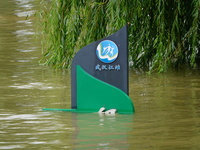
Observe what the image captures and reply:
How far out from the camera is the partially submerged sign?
9.45 meters

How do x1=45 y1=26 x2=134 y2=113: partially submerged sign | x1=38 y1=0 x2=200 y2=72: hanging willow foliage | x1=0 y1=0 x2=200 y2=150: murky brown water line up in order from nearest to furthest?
x1=0 y1=0 x2=200 y2=150: murky brown water → x1=45 y1=26 x2=134 y2=113: partially submerged sign → x1=38 y1=0 x2=200 y2=72: hanging willow foliage

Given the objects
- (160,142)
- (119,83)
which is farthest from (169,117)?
(160,142)

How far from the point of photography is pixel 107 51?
9539 millimetres

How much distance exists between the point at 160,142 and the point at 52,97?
3.44 meters

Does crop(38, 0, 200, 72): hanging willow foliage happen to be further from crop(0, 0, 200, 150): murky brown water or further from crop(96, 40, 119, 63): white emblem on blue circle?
crop(96, 40, 119, 63): white emblem on blue circle

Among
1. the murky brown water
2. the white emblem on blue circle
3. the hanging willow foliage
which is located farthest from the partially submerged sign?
the hanging willow foliage

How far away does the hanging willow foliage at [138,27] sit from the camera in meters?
13.1

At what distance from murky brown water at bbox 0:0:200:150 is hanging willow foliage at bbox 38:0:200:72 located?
420 mm

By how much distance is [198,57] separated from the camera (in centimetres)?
1418

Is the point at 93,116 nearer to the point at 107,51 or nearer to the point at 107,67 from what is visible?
the point at 107,67

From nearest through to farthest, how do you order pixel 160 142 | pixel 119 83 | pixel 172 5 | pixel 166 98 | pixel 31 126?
pixel 160 142 → pixel 31 126 → pixel 119 83 → pixel 166 98 → pixel 172 5

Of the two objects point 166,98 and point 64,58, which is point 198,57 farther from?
point 166,98

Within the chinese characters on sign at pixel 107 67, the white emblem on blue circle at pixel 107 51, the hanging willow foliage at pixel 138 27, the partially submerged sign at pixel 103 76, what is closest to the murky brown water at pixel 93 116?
the partially submerged sign at pixel 103 76

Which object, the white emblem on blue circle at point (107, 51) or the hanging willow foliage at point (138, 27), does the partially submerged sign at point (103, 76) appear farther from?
the hanging willow foliage at point (138, 27)
